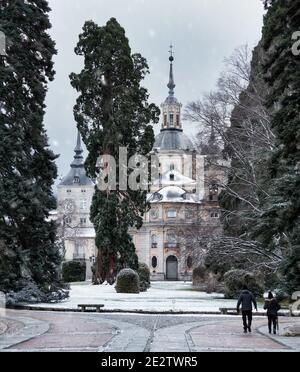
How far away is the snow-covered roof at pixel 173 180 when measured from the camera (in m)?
92.8

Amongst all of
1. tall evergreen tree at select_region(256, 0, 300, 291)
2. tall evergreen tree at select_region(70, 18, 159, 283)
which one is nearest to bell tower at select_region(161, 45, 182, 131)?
tall evergreen tree at select_region(70, 18, 159, 283)

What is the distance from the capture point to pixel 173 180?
95188 millimetres

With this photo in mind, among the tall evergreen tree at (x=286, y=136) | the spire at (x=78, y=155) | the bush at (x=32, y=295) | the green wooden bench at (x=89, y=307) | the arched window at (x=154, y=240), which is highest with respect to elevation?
the spire at (x=78, y=155)

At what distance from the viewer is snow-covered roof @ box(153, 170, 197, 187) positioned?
92.8 metres

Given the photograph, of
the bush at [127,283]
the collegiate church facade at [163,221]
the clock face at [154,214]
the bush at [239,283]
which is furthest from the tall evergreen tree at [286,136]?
the clock face at [154,214]

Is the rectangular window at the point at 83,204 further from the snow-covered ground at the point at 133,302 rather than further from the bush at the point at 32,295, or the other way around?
the bush at the point at 32,295

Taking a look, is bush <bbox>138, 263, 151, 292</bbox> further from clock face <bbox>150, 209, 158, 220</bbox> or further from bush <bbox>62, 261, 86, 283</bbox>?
clock face <bbox>150, 209, 158, 220</bbox>

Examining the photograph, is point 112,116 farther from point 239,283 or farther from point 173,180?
point 173,180

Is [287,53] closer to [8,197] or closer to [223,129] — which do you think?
[8,197]

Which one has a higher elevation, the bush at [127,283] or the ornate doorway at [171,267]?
the ornate doorway at [171,267]

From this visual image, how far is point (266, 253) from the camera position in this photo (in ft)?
103

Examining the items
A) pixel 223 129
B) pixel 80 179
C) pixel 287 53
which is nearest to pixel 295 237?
pixel 287 53

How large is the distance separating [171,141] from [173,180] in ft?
50.1

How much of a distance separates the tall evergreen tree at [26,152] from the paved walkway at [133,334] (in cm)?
532
